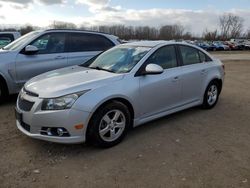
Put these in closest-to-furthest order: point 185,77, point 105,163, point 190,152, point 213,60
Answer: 1. point 105,163
2. point 190,152
3. point 185,77
4. point 213,60

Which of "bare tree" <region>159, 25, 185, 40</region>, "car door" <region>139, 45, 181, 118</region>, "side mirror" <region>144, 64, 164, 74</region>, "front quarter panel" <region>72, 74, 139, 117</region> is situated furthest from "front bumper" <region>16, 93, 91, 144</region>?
"bare tree" <region>159, 25, 185, 40</region>

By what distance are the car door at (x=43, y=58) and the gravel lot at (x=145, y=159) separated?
4.60 feet

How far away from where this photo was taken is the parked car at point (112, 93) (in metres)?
3.71

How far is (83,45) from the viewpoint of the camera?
711 centimetres

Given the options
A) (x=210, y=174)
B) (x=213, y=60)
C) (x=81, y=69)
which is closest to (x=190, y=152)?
(x=210, y=174)

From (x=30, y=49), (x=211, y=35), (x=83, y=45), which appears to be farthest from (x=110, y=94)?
(x=211, y=35)

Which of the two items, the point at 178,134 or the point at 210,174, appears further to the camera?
the point at 178,134

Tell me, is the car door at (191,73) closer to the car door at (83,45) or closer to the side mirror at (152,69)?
the side mirror at (152,69)

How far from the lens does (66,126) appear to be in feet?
12.1

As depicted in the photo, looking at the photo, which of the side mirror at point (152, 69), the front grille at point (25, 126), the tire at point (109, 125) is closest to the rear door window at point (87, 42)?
the side mirror at point (152, 69)

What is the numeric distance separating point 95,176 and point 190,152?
1462 mm

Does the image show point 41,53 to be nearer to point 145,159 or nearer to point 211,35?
point 145,159

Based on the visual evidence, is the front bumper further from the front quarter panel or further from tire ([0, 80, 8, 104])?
tire ([0, 80, 8, 104])

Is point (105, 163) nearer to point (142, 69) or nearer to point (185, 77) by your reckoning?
point (142, 69)
